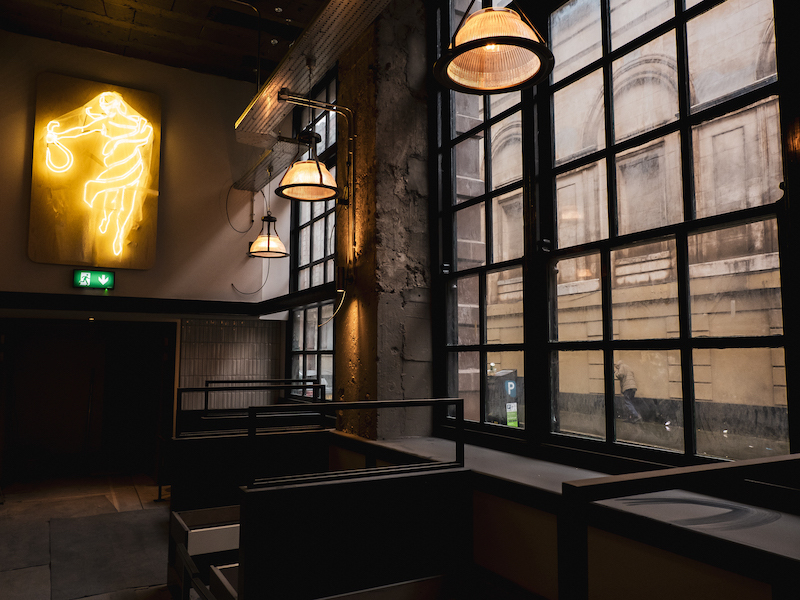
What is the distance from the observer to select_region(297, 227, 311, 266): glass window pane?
637 cm

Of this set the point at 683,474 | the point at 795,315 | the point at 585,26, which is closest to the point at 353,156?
the point at 585,26

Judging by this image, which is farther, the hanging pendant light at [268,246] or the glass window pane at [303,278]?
the glass window pane at [303,278]

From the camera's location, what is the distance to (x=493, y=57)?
6.94 feet

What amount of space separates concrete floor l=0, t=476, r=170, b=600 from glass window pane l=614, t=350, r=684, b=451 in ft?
9.04

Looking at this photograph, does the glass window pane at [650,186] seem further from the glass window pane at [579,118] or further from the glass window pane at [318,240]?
the glass window pane at [318,240]

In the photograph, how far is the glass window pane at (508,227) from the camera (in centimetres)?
324

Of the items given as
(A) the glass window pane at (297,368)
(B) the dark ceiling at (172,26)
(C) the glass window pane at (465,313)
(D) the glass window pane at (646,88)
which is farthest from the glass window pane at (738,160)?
(A) the glass window pane at (297,368)

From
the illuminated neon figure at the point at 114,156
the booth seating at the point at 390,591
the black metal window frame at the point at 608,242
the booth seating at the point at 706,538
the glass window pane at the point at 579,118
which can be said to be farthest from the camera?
the illuminated neon figure at the point at 114,156

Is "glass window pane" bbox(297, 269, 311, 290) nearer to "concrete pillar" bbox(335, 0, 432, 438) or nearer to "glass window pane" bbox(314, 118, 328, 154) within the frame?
"glass window pane" bbox(314, 118, 328, 154)

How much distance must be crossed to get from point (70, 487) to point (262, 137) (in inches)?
174

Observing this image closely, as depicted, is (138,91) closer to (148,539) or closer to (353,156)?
(353,156)

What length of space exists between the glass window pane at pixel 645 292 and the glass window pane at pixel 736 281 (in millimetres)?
98

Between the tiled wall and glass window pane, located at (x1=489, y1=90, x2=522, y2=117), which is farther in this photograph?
the tiled wall

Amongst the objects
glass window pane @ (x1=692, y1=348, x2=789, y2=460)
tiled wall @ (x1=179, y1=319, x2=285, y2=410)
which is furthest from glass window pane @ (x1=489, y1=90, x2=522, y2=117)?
tiled wall @ (x1=179, y1=319, x2=285, y2=410)
